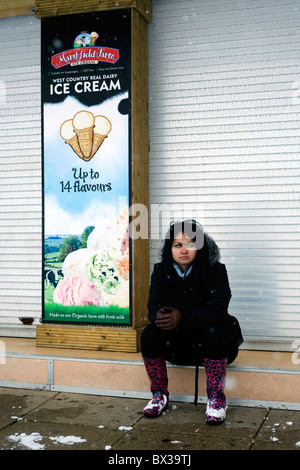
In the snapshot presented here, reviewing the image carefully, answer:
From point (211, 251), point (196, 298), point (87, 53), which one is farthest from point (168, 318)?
point (87, 53)

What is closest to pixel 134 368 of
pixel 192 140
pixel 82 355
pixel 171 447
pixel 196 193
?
pixel 82 355

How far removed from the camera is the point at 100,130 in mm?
5395

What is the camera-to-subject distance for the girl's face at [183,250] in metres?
4.36

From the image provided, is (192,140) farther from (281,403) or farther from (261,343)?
(281,403)

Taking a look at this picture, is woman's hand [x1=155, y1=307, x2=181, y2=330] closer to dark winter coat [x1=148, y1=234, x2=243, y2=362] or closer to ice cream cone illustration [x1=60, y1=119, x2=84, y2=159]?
dark winter coat [x1=148, y1=234, x2=243, y2=362]

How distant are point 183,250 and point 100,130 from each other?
165 centimetres

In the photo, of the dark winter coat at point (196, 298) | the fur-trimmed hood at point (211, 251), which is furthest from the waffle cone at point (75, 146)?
the fur-trimmed hood at point (211, 251)

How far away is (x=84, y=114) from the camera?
546 cm

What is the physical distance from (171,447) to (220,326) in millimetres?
934

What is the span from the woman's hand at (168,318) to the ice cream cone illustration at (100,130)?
75.3 inches

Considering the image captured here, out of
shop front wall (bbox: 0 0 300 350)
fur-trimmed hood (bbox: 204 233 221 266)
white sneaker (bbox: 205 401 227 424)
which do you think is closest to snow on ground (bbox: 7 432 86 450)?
white sneaker (bbox: 205 401 227 424)

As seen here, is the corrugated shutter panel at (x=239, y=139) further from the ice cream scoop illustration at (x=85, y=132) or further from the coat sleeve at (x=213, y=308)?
the coat sleeve at (x=213, y=308)

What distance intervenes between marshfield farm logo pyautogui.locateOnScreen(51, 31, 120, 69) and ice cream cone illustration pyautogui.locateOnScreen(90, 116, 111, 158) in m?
0.53

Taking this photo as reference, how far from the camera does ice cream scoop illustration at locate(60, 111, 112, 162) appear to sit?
5391mm
